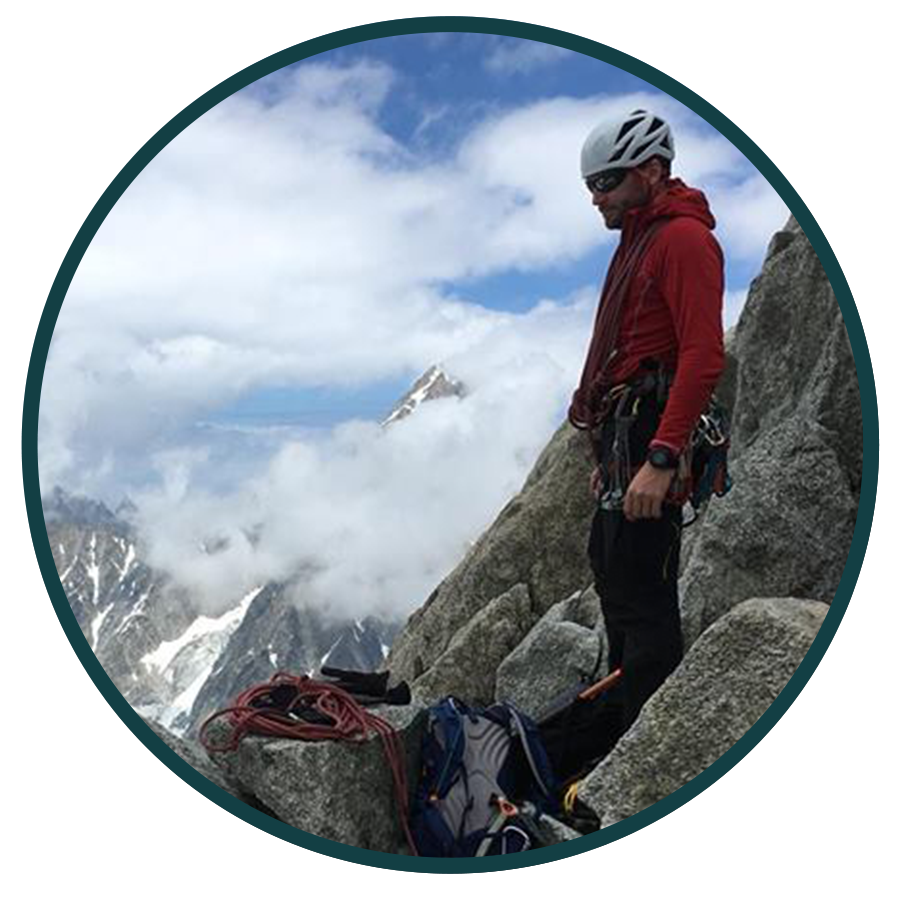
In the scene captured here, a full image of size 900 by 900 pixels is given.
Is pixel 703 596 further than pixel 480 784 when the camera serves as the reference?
Yes

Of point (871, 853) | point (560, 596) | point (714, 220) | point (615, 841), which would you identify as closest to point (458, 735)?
point (615, 841)

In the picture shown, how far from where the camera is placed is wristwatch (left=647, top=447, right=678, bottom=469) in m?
4.66

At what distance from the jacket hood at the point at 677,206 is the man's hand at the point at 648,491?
→ 109 centimetres

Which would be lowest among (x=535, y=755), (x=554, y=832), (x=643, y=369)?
(x=554, y=832)

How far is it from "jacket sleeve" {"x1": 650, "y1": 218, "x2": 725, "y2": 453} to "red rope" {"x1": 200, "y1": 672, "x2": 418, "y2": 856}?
194 cm

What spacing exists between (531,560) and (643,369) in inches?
241

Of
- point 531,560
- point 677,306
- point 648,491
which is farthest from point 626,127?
point 531,560

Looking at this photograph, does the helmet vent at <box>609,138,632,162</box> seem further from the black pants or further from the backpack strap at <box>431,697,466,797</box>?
the backpack strap at <box>431,697,466,797</box>

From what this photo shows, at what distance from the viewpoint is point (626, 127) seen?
16.6 ft

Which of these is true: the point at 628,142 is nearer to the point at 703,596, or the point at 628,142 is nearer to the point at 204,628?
the point at 703,596

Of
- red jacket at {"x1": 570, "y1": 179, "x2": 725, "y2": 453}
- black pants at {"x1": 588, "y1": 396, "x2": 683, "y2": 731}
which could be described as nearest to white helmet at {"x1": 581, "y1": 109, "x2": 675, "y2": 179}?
red jacket at {"x1": 570, "y1": 179, "x2": 725, "y2": 453}

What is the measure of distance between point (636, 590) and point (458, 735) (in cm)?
117

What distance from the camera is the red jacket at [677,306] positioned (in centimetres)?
464
